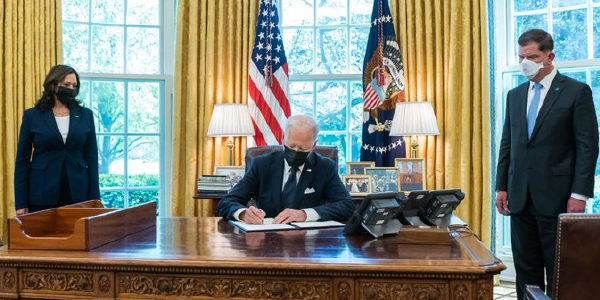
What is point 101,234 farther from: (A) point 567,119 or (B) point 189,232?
(A) point 567,119

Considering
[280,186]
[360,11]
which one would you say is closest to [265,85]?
[360,11]

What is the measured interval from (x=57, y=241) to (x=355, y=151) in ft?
Result: 11.2

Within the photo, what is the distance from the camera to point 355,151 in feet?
16.8

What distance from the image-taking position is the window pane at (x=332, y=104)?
5.16m

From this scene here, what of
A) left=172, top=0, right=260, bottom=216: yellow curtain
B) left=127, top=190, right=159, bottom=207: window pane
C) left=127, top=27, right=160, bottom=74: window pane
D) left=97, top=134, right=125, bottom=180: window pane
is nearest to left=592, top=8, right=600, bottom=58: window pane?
left=172, top=0, right=260, bottom=216: yellow curtain

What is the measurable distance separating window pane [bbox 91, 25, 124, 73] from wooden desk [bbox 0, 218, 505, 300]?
340 cm

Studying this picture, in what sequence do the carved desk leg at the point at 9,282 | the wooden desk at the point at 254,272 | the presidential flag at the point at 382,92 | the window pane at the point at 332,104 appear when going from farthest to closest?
1. the window pane at the point at 332,104
2. the presidential flag at the point at 382,92
3. the carved desk leg at the point at 9,282
4. the wooden desk at the point at 254,272

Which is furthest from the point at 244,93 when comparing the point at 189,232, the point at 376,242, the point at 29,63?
the point at 376,242

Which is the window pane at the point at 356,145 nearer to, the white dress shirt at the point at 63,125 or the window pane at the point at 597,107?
the window pane at the point at 597,107

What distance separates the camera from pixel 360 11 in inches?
203

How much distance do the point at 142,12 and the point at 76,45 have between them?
618 millimetres

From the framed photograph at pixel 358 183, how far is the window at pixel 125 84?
1.68 metres

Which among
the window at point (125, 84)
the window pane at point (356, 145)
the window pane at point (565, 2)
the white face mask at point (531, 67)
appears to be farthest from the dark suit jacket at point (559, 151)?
the window at point (125, 84)

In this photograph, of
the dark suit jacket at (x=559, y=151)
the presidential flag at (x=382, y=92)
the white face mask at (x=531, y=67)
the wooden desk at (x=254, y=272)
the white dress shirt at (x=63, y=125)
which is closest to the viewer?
the wooden desk at (x=254, y=272)
